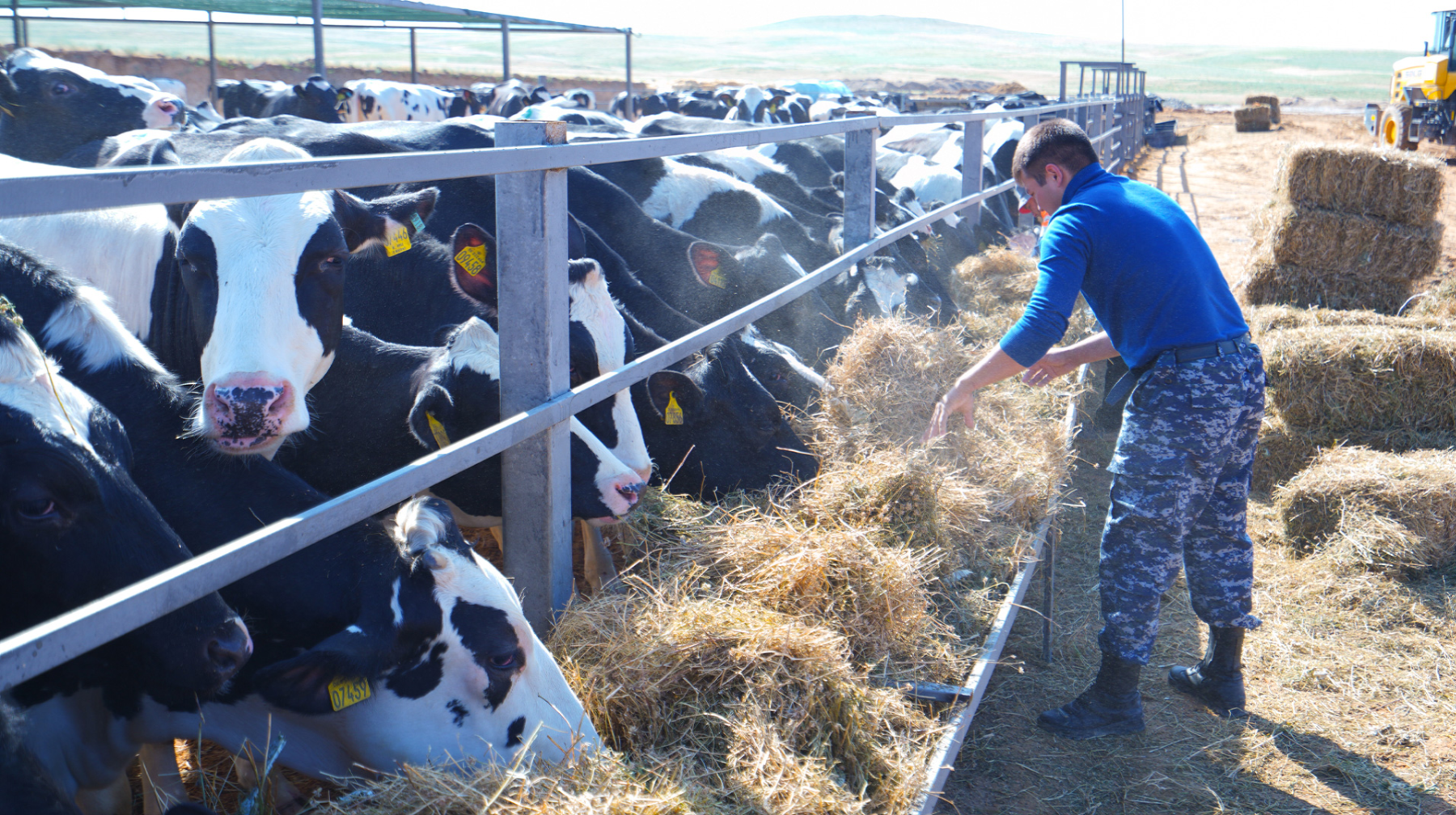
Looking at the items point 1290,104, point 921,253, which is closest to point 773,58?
point 1290,104

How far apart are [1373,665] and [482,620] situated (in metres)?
3.53

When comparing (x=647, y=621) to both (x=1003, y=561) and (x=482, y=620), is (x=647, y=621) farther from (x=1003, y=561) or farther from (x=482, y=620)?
(x=1003, y=561)

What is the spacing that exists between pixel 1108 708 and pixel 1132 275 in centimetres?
148

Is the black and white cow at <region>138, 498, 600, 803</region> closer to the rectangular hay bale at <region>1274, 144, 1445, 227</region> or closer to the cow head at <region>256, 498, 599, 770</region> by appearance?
the cow head at <region>256, 498, 599, 770</region>

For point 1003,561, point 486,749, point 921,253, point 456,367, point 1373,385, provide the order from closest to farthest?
point 486,749 → point 456,367 → point 1003,561 → point 1373,385 → point 921,253

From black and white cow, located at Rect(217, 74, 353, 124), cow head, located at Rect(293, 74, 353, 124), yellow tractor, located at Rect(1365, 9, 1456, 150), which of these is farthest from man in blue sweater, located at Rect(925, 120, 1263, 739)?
yellow tractor, located at Rect(1365, 9, 1456, 150)

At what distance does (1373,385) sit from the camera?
19.5 feet

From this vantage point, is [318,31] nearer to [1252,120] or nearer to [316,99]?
[316,99]

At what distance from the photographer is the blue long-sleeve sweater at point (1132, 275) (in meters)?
3.42

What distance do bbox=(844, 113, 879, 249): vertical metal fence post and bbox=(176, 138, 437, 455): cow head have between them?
10.1ft

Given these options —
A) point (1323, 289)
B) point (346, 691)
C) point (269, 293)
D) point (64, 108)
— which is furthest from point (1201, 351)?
point (64, 108)

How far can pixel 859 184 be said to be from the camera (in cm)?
611

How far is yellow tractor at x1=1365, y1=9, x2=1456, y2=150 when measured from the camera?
2464 centimetres

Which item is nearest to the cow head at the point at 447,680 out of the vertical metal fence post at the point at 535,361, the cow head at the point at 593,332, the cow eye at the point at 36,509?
the vertical metal fence post at the point at 535,361
